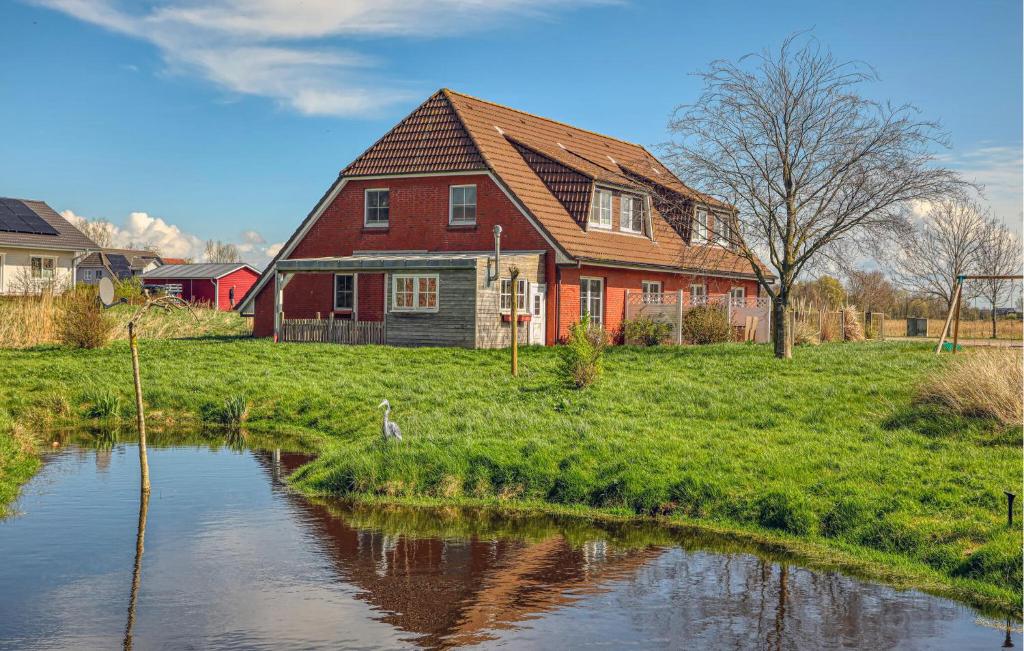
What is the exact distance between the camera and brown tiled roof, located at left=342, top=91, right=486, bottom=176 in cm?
3195

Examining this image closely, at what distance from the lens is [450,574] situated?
35.2 ft

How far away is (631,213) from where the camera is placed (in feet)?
113

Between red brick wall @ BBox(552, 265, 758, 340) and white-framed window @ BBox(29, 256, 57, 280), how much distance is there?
31.2m

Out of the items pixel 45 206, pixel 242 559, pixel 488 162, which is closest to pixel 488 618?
pixel 242 559

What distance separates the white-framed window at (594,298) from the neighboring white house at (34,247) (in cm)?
2932

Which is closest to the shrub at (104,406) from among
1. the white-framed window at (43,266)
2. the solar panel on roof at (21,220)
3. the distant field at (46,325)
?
the distant field at (46,325)

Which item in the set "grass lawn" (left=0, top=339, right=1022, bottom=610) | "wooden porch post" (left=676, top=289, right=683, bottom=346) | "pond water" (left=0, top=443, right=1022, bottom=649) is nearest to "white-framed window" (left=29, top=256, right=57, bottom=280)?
"grass lawn" (left=0, top=339, right=1022, bottom=610)

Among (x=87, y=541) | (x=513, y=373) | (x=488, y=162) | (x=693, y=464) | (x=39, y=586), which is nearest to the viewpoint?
(x=39, y=586)

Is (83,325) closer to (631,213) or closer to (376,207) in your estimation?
(376,207)

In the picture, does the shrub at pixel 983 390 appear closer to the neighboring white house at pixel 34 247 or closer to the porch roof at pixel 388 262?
the porch roof at pixel 388 262

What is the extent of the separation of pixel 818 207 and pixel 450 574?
771 inches

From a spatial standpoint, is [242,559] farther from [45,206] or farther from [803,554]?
[45,206]

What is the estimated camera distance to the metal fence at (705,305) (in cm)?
3173

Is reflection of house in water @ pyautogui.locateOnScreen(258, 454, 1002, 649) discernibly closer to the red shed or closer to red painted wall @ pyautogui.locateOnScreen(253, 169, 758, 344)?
red painted wall @ pyautogui.locateOnScreen(253, 169, 758, 344)
